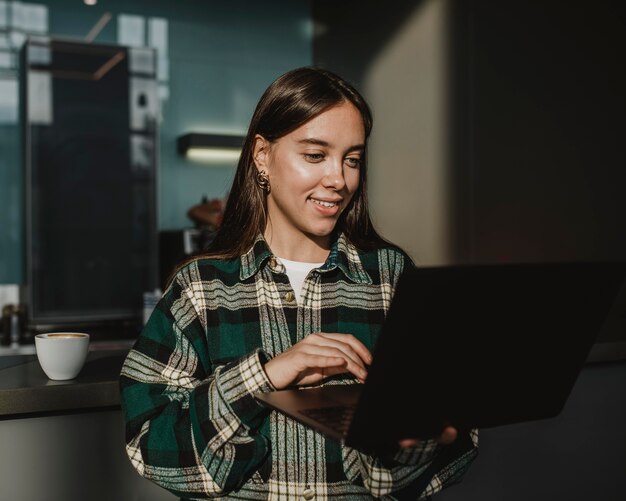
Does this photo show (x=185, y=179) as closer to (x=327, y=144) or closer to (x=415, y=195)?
(x=415, y=195)

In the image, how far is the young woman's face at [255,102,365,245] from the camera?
112cm

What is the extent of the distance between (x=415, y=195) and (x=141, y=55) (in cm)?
144

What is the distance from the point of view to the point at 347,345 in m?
1.00

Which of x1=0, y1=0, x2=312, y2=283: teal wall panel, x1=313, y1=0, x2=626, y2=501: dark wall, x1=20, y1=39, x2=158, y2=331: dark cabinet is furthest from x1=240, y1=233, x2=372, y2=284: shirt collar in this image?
x1=0, y1=0, x2=312, y2=283: teal wall panel

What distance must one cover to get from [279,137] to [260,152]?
85 mm

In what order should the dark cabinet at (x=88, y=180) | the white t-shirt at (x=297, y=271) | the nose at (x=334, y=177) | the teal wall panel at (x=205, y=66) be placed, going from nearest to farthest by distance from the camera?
1. the nose at (x=334, y=177)
2. the white t-shirt at (x=297, y=271)
3. the dark cabinet at (x=88, y=180)
4. the teal wall panel at (x=205, y=66)

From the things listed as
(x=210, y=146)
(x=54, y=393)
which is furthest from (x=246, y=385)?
(x=210, y=146)

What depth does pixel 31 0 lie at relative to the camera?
3.28 m

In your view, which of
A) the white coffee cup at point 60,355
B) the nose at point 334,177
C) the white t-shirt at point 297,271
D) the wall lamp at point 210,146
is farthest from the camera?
the wall lamp at point 210,146

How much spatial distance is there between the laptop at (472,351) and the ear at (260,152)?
0.47 meters

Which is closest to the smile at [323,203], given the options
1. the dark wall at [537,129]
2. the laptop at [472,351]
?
the laptop at [472,351]

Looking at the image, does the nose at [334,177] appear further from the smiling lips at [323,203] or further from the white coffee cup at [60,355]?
the white coffee cup at [60,355]

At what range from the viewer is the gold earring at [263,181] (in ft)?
4.13

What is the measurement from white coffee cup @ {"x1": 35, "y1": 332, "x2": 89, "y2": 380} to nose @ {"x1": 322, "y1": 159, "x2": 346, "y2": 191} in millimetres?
611
